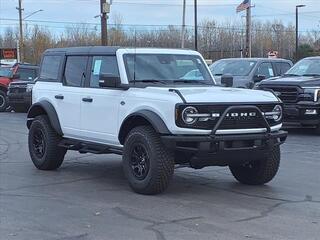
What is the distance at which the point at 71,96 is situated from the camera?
9.16 metres

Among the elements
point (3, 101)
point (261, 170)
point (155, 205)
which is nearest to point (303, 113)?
point (261, 170)

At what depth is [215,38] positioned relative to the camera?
9425cm

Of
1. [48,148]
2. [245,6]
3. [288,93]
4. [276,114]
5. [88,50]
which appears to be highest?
[245,6]

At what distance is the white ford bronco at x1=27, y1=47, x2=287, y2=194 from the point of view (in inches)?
289

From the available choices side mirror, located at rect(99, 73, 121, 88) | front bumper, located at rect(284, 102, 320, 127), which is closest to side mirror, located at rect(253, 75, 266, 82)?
front bumper, located at rect(284, 102, 320, 127)

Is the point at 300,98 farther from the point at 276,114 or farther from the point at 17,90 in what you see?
the point at 17,90

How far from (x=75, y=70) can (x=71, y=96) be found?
1.61 feet

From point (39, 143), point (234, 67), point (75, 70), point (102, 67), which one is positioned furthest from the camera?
point (234, 67)

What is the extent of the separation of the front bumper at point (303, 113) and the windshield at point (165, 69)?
6.01 meters

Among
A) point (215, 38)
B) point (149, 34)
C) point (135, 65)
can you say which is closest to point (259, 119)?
point (135, 65)

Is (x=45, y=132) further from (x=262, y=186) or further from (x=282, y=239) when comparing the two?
(x=282, y=239)

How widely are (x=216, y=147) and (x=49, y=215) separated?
6.93 feet

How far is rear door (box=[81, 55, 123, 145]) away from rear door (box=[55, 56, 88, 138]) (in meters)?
0.15

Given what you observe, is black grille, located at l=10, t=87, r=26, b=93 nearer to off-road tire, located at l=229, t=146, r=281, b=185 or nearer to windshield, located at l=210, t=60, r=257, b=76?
windshield, located at l=210, t=60, r=257, b=76
